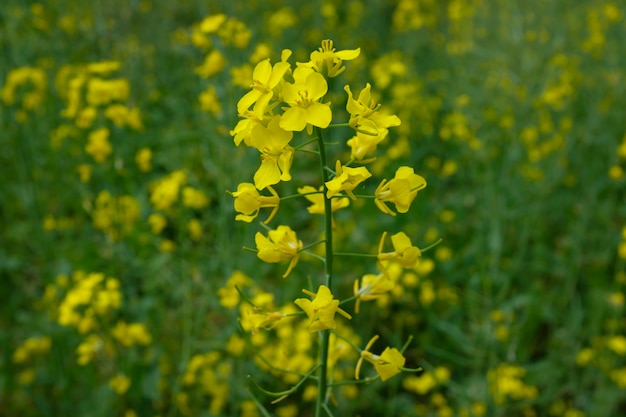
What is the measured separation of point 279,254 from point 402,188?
249 millimetres

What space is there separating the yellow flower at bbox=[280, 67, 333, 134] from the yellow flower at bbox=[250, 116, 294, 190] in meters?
0.03

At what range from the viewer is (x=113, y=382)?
7.11 feet

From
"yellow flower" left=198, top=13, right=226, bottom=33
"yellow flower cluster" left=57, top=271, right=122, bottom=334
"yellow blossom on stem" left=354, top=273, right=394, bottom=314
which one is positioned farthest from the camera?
"yellow flower" left=198, top=13, right=226, bottom=33

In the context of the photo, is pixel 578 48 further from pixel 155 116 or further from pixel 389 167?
pixel 155 116

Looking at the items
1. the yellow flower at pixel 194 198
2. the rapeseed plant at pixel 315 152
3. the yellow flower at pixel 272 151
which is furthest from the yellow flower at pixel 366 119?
the yellow flower at pixel 194 198

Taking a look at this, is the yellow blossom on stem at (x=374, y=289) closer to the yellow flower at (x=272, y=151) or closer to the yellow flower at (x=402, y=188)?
the yellow flower at (x=402, y=188)

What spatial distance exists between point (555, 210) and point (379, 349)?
1.48 meters

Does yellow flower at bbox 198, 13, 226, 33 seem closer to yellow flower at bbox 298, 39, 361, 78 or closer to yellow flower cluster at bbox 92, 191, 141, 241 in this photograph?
yellow flower cluster at bbox 92, 191, 141, 241

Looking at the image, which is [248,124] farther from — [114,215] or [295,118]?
[114,215]

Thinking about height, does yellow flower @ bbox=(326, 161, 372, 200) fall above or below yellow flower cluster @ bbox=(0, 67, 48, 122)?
above

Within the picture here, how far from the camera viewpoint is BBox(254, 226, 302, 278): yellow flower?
42.9 inches

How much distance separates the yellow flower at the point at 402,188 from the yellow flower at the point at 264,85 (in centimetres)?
25

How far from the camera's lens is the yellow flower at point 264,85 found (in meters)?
0.98

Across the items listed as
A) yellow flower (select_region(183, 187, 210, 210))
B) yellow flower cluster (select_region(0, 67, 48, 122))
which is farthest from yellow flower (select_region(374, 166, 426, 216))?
yellow flower cluster (select_region(0, 67, 48, 122))
